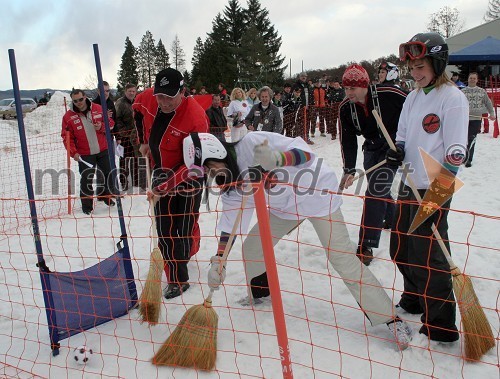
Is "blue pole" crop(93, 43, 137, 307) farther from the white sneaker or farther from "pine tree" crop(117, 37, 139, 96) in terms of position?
"pine tree" crop(117, 37, 139, 96)

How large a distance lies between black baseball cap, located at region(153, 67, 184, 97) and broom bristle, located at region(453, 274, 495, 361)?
2.41 metres

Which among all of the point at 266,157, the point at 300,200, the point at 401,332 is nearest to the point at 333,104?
the point at 300,200

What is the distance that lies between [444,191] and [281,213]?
1.06 m

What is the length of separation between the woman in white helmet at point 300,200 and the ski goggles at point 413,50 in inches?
31.9

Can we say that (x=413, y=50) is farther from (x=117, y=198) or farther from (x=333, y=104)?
(x=333, y=104)

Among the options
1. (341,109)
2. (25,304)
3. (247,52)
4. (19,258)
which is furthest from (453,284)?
(247,52)

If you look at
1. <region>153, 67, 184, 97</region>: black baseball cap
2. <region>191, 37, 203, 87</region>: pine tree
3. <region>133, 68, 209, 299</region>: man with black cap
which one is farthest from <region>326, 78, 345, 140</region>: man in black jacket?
<region>191, 37, 203, 87</region>: pine tree

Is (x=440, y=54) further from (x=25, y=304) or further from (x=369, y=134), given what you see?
(x=25, y=304)

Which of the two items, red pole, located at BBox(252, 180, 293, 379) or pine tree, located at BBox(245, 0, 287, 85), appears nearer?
red pole, located at BBox(252, 180, 293, 379)

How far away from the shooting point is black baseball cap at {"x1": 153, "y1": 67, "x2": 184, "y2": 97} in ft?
11.6

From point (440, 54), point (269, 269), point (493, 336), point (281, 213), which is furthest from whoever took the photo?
point (281, 213)

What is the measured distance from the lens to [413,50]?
2670mm

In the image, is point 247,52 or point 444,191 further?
point 247,52

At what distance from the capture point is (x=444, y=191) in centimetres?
277
